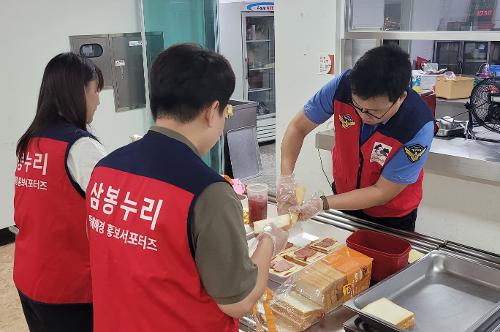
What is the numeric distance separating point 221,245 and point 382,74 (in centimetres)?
93

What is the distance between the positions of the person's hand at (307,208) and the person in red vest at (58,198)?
27.7 inches

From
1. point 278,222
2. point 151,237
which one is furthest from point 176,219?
point 278,222

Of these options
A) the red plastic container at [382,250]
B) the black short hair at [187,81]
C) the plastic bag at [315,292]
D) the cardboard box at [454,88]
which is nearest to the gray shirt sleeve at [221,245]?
the black short hair at [187,81]

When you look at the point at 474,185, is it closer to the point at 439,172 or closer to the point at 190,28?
the point at 439,172

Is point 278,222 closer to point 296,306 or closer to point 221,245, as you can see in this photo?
point 296,306

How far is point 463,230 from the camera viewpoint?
119 inches

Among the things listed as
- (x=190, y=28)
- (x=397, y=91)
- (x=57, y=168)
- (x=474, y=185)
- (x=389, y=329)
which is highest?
(x=190, y=28)

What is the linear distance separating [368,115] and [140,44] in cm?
337

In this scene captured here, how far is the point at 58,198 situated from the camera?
1527mm

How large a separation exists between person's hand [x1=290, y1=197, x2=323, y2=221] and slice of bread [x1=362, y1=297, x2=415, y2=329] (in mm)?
543

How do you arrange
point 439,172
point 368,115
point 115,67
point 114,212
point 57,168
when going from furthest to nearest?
point 115,67 → point 439,172 → point 368,115 → point 57,168 → point 114,212

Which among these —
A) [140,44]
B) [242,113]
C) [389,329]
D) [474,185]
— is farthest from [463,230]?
[140,44]

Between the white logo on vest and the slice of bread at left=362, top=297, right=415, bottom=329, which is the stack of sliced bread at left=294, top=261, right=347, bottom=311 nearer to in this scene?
the slice of bread at left=362, top=297, right=415, bottom=329

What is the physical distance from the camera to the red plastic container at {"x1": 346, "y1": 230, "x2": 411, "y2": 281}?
1.46 meters
